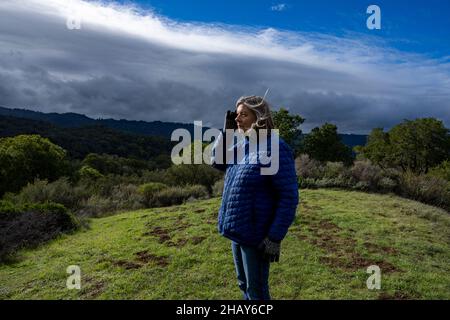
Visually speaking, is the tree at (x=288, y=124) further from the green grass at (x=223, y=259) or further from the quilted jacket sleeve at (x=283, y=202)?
the quilted jacket sleeve at (x=283, y=202)

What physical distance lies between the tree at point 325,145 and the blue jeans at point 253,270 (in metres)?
20.0

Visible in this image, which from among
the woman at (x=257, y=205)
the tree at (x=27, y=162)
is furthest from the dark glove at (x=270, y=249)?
the tree at (x=27, y=162)

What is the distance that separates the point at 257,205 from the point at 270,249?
36 centimetres

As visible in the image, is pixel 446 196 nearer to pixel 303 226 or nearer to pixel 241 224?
pixel 303 226

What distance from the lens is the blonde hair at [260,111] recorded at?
375cm

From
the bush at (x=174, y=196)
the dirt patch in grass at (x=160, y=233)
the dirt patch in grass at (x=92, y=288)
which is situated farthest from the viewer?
the bush at (x=174, y=196)

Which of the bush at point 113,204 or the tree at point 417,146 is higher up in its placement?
the tree at point 417,146

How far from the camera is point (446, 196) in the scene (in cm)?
1603

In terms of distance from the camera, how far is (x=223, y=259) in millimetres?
7789

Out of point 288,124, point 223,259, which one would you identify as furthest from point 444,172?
point 223,259

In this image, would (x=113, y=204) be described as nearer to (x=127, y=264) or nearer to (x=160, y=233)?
(x=160, y=233)

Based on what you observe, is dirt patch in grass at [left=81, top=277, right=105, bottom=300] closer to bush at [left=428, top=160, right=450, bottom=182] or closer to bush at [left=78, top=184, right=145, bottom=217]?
bush at [left=78, top=184, right=145, bottom=217]

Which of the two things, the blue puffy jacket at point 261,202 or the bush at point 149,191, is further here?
the bush at point 149,191
